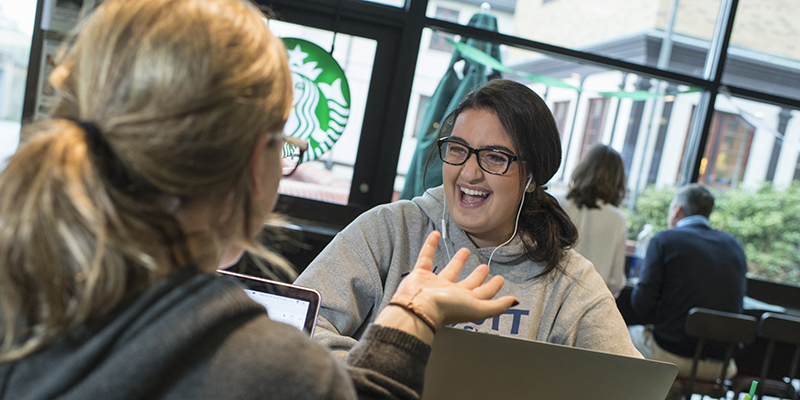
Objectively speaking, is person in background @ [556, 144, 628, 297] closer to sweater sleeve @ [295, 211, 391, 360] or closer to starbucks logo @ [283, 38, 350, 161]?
starbucks logo @ [283, 38, 350, 161]

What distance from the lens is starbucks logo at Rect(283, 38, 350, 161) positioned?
3.01 metres

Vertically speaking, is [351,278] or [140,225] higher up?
[140,225]

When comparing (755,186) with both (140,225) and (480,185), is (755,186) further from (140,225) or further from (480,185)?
(140,225)

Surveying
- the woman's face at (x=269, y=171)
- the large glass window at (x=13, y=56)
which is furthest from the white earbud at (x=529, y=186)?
the large glass window at (x=13, y=56)

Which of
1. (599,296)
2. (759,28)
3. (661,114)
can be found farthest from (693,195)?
(599,296)

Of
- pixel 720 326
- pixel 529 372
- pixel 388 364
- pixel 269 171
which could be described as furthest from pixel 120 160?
pixel 720 326

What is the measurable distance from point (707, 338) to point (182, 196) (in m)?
2.80

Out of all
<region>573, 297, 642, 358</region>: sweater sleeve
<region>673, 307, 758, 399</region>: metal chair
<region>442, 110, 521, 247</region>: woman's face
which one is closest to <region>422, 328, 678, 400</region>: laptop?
<region>573, 297, 642, 358</region>: sweater sleeve

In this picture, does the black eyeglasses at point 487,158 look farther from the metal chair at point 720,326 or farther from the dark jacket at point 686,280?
the dark jacket at point 686,280

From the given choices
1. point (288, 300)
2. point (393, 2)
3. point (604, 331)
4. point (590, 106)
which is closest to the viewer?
point (288, 300)

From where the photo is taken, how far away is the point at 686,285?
295 centimetres

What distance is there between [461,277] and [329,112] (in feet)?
6.04

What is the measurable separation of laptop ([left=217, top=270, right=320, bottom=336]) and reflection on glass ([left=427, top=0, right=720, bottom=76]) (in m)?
2.64

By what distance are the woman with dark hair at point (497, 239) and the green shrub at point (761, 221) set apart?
8.15ft
